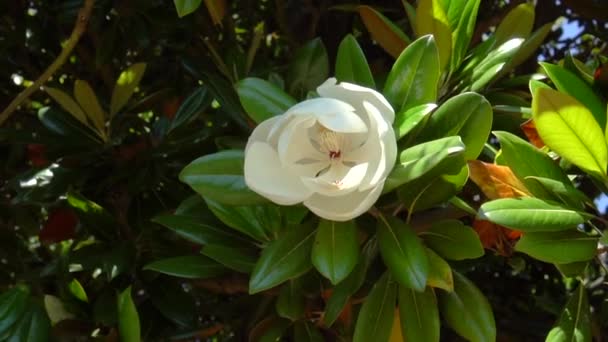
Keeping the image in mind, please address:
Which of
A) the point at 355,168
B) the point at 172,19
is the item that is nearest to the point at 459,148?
the point at 355,168

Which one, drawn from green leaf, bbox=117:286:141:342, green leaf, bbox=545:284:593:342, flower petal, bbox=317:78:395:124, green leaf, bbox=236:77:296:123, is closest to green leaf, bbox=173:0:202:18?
green leaf, bbox=236:77:296:123

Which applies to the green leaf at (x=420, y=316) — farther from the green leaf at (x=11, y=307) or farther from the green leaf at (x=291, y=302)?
the green leaf at (x=11, y=307)

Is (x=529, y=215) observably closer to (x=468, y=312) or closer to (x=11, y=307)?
(x=468, y=312)

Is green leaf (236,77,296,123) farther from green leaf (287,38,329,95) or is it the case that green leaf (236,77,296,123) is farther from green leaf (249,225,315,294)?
green leaf (287,38,329,95)

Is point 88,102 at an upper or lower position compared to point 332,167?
lower

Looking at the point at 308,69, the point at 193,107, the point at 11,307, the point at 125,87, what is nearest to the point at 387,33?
the point at 308,69

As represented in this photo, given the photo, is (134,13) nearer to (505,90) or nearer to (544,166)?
(505,90)
